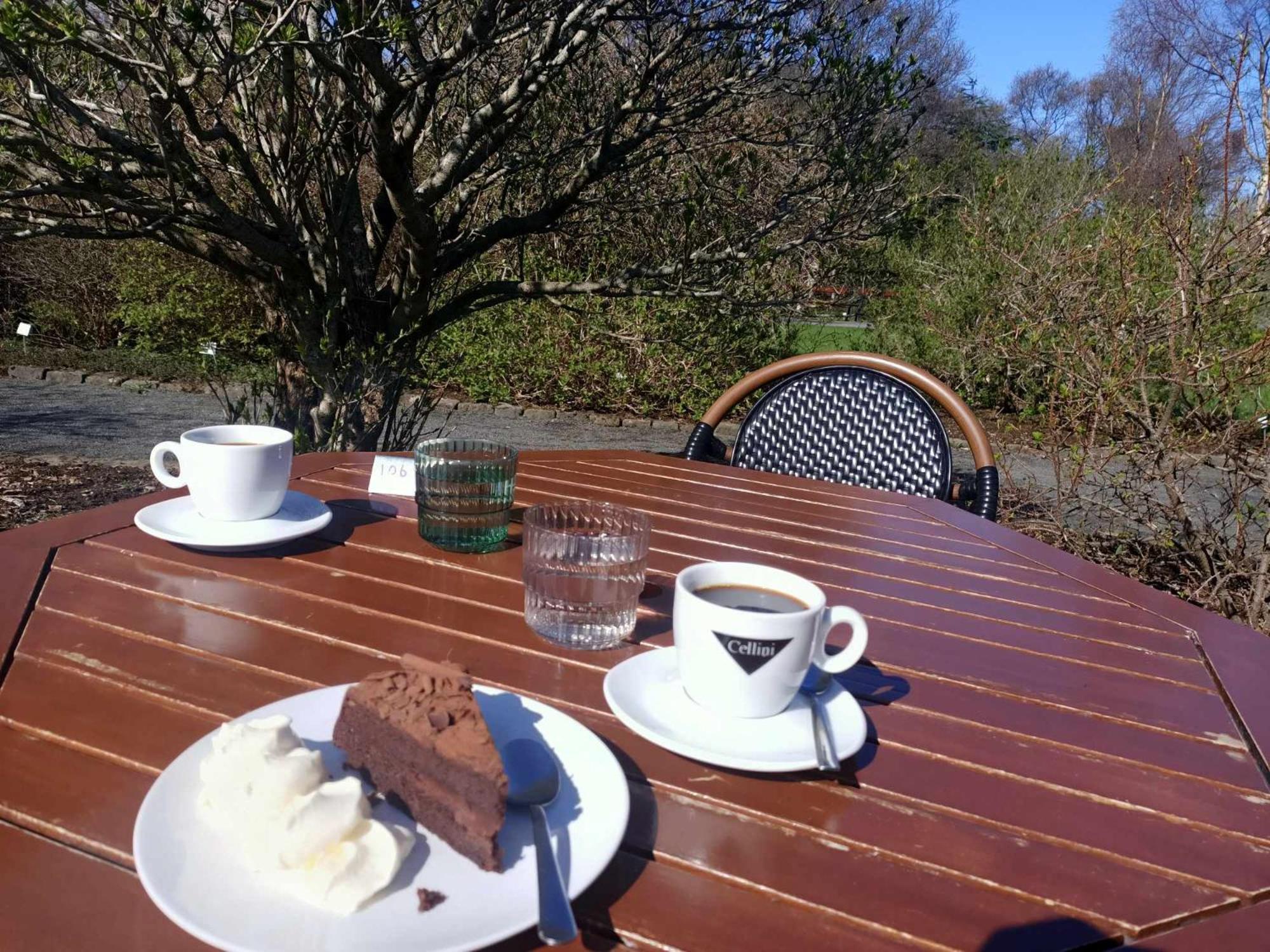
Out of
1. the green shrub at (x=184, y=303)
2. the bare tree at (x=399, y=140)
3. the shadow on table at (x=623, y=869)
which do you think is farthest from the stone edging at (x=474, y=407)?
the shadow on table at (x=623, y=869)

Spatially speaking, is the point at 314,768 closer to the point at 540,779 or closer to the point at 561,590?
the point at 540,779

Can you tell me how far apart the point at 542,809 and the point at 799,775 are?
0.24 meters

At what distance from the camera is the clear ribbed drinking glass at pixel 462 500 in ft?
4.17

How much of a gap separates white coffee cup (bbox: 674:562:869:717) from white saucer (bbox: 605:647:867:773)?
15mm

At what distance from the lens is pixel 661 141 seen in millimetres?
3619

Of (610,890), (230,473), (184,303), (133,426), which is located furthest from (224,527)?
(184,303)

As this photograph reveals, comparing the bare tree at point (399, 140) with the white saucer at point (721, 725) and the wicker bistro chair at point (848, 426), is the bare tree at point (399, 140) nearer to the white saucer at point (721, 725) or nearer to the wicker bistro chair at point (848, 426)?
the wicker bistro chair at point (848, 426)

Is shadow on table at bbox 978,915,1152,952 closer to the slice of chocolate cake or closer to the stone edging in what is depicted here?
the slice of chocolate cake

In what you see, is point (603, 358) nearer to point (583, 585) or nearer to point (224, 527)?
point (224, 527)

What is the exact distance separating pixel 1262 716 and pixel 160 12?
280 cm

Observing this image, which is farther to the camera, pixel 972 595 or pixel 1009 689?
pixel 972 595

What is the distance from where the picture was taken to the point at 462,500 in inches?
49.9

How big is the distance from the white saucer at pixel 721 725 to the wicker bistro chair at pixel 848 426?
4.76 ft

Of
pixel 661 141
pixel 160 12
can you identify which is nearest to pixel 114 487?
pixel 160 12
